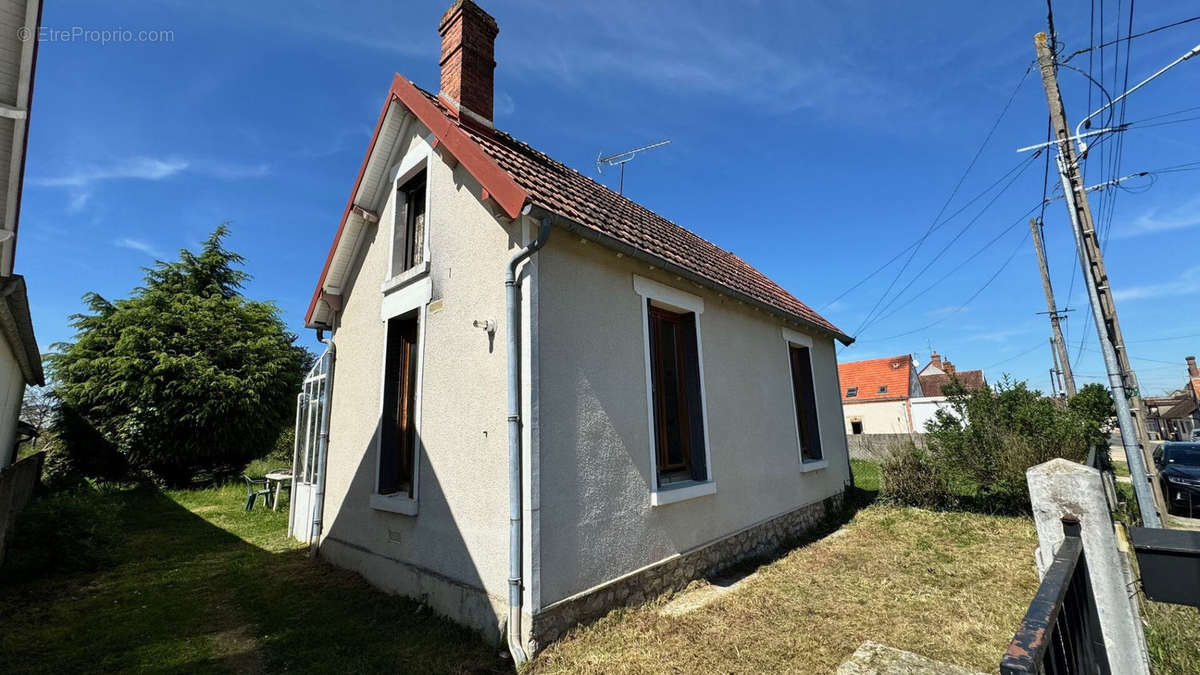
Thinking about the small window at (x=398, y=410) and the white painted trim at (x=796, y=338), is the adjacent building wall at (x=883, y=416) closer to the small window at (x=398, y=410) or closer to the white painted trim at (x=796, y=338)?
the white painted trim at (x=796, y=338)

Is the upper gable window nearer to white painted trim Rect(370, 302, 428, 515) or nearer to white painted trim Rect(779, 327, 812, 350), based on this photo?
white painted trim Rect(370, 302, 428, 515)

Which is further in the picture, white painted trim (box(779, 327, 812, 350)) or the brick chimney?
white painted trim (box(779, 327, 812, 350))

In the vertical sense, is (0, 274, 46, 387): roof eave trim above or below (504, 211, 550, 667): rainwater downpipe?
above

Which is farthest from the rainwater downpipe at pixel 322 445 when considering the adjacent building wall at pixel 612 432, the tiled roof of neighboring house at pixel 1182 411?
the tiled roof of neighboring house at pixel 1182 411

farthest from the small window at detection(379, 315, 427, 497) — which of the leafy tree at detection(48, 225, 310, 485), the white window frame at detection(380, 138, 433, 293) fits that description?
the leafy tree at detection(48, 225, 310, 485)

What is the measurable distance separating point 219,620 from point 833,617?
21.0 ft

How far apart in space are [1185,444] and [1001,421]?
8577 mm

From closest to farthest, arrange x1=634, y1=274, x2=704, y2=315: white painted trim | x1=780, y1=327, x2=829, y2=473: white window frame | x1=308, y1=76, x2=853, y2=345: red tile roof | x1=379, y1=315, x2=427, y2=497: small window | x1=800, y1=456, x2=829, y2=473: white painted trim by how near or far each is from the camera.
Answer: x1=308, y1=76, x2=853, y2=345: red tile roof < x1=634, y1=274, x2=704, y2=315: white painted trim < x1=379, y1=315, x2=427, y2=497: small window < x1=800, y1=456, x2=829, y2=473: white painted trim < x1=780, y1=327, x2=829, y2=473: white window frame

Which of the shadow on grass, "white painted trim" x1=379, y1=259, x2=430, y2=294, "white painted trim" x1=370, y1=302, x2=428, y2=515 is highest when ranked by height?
"white painted trim" x1=379, y1=259, x2=430, y2=294

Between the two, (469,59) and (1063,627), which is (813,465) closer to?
(1063,627)

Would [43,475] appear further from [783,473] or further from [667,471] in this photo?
[783,473]

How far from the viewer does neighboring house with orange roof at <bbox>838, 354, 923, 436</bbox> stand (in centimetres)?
3139

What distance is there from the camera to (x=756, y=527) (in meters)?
7.04

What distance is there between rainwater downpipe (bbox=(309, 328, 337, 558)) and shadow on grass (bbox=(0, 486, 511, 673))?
39cm
